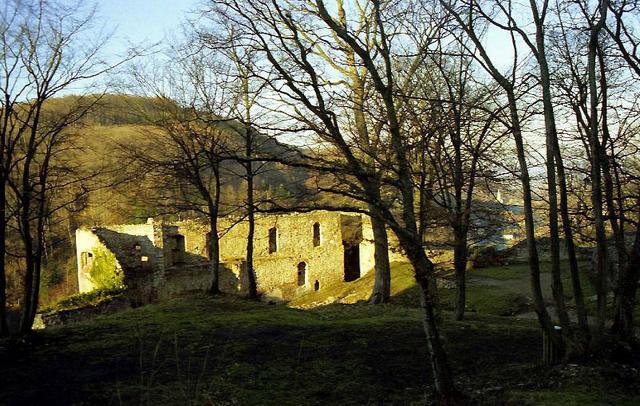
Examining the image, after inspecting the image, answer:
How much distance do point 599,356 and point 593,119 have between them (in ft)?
9.69

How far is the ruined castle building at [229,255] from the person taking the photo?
23094 millimetres

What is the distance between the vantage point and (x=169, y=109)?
14.7 metres

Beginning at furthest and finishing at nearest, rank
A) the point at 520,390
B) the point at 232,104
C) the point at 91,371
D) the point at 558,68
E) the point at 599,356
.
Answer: the point at 232,104 → the point at 558,68 → the point at 91,371 → the point at 599,356 → the point at 520,390

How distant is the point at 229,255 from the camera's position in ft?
93.8

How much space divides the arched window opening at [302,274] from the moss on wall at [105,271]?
491 inches

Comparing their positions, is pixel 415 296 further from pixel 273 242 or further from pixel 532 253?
pixel 532 253

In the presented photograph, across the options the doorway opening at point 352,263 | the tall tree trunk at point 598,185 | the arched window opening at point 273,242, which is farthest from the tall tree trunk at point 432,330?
the doorway opening at point 352,263

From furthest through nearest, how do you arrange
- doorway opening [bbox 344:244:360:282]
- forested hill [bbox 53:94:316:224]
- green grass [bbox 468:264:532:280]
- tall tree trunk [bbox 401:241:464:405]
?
doorway opening [bbox 344:244:360:282]
green grass [bbox 468:264:532:280]
forested hill [bbox 53:94:316:224]
tall tree trunk [bbox 401:241:464:405]

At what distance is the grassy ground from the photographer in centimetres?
582

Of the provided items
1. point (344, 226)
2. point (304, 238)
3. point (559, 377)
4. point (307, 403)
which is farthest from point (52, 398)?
point (344, 226)

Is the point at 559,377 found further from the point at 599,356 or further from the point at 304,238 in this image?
the point at 304,238

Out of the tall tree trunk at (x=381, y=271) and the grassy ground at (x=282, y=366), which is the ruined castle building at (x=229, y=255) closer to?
the tall tree trunk at (x=381, y=271)

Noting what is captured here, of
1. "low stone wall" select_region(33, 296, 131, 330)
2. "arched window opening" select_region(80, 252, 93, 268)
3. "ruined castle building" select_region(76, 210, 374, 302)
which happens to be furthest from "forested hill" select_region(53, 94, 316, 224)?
"arched window opening" select_region(80, 252, 93, 268)

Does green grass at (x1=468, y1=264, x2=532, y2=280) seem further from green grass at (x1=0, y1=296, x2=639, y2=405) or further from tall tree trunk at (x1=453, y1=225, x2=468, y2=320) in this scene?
green grass at (x1=0, y1=296, x2=639, y2=405)
